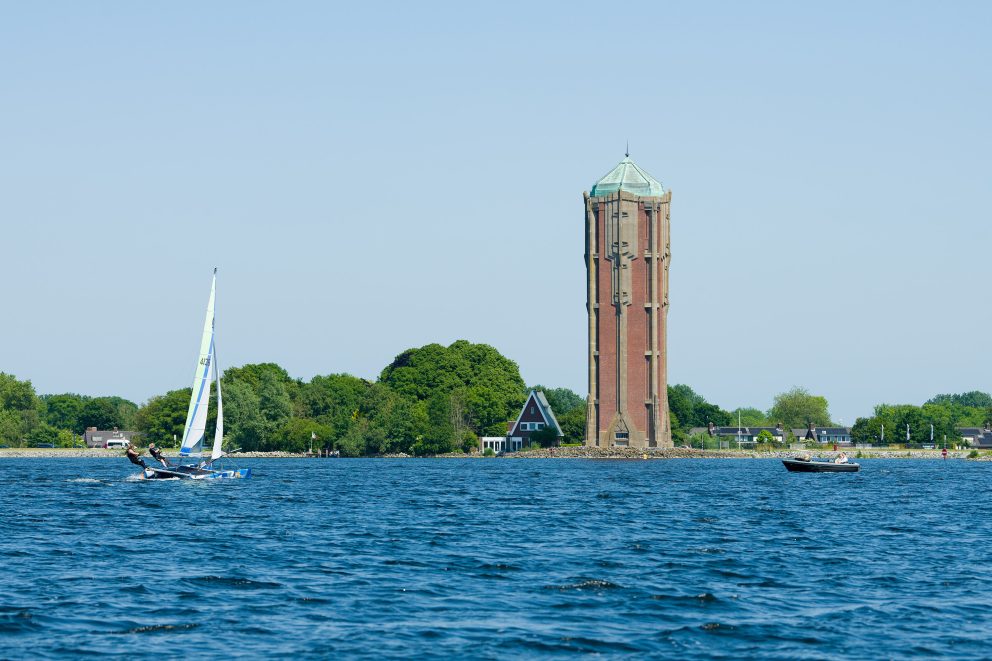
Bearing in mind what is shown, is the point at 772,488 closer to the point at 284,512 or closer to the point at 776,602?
the point at 284,512

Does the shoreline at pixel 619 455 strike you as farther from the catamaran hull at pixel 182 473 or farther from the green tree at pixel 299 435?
the catamaran hull at pixel 182 473

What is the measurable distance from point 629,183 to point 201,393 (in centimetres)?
10187

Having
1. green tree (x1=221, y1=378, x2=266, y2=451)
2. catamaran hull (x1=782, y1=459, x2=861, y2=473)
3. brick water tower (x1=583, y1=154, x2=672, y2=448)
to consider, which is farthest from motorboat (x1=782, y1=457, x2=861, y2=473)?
green tree (x1=221, y1=378, x2=266, y2=451)

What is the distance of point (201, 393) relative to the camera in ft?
266

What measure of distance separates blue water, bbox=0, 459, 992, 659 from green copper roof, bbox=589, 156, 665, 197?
110m

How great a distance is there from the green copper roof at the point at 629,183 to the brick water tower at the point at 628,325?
98cm

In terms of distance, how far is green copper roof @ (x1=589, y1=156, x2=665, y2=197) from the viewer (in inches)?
6801

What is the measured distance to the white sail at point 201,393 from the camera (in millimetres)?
81062

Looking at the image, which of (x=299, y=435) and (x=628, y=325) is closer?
(x=628, y=325)

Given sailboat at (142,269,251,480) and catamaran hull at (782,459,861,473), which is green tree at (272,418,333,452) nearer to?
catamaran hull at (782,459,861,473)

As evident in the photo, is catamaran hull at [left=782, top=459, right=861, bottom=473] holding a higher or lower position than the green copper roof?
lower

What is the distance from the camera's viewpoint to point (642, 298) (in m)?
170

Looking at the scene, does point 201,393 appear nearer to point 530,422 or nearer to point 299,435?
point 299,435

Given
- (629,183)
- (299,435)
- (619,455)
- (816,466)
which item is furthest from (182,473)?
(629,183)
